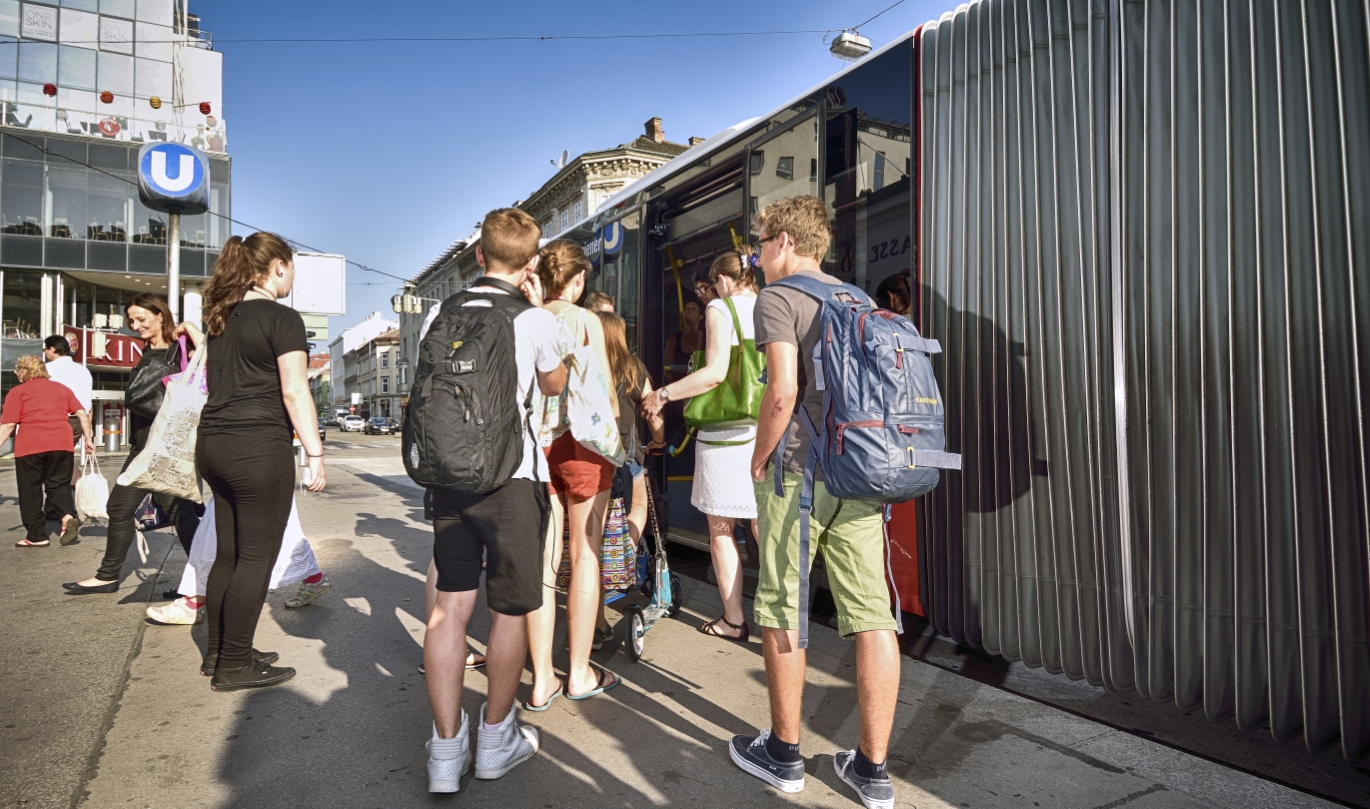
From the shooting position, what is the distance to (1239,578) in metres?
2.41

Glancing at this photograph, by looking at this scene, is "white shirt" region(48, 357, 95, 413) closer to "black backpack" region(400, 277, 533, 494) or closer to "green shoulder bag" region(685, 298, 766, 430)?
"green shoulder bag" region(685, 298, 766, 430)

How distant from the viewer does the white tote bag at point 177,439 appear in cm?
357

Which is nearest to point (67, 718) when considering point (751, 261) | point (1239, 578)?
point (751, 261)

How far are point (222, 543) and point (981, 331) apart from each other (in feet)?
10.3

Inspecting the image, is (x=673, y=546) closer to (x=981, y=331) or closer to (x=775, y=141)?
(x=775, y=141)

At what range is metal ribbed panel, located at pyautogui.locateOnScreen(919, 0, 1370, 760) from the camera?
224cm

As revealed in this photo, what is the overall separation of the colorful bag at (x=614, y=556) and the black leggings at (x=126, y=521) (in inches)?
92.0

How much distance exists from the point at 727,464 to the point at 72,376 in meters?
6.51

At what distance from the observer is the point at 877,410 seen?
88.7 inches

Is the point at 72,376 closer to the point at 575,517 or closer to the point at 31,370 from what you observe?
the point at 31,370

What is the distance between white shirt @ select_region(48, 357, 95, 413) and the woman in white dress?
6.14m

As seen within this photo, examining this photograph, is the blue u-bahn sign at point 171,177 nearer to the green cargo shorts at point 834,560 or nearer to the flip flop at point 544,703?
the flip flop at point 544,703

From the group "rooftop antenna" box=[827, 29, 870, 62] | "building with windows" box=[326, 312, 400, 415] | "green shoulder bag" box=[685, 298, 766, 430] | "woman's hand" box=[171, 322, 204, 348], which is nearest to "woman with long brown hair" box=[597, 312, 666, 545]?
"green shoulder bag" box=[685, 298, 766, 430]

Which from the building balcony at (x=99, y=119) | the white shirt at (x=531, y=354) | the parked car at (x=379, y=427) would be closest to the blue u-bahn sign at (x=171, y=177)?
the white shirt at (x=531, y=354)
